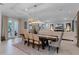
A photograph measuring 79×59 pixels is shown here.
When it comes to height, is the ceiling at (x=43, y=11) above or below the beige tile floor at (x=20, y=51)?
above

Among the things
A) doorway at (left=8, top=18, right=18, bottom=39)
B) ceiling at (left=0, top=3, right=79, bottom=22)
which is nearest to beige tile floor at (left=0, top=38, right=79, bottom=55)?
doorway at (left=8, top=18, right=18, bottom=39)

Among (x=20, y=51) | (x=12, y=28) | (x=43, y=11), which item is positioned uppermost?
(x=43, y=11)

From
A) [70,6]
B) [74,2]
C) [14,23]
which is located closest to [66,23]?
[70,6]

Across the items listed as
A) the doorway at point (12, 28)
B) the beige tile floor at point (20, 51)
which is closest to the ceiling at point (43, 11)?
the doorway at point (12, 28)

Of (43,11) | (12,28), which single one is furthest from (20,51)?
(43,11)

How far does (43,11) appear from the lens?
3434 millimetres

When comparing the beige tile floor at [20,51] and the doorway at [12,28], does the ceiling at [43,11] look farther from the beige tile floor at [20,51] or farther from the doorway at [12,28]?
the beige tile floor at [20,51]

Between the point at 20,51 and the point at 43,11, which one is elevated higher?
the point at 43,11

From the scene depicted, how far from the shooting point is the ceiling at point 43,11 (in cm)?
317

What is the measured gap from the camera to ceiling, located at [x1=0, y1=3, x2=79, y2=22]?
317 cm

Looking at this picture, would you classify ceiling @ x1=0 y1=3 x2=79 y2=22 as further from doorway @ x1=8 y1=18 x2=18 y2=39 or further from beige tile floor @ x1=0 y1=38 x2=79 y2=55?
beige tile floor @ x1=0 y1=38 x2=79 y2=55

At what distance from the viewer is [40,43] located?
15.1 ft

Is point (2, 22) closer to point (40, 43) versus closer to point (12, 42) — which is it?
point (12, 42)

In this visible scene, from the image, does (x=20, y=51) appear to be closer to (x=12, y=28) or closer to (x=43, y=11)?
(x=12, y=28)
